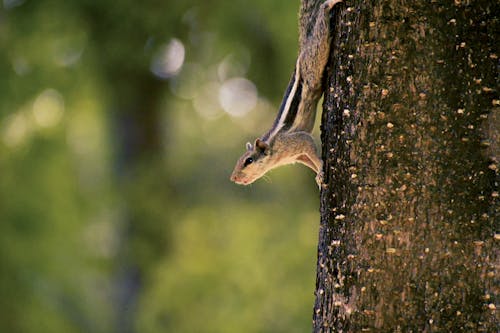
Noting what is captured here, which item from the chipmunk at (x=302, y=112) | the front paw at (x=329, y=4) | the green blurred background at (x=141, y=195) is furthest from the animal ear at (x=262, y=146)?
the green blurred background at (x=141, y=195)

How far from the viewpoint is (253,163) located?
11.6ft

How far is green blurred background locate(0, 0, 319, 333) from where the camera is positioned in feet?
21.9

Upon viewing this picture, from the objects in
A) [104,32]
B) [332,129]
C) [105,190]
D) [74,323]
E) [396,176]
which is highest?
[104,32]

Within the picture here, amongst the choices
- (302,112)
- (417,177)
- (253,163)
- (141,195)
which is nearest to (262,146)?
(253,163)

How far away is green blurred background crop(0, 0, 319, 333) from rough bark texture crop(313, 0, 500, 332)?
13.5 ft

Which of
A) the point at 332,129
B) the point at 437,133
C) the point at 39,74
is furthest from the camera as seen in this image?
the point at 39,74

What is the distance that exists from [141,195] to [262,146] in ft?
15.7

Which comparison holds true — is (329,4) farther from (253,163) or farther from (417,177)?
(253,163)

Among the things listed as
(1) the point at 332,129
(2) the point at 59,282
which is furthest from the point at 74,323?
(1) the point at 332,129

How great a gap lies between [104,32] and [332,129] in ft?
16.6

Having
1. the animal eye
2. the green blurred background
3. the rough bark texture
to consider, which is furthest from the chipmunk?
the green blurred background

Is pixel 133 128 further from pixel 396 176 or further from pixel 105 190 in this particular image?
pixel 396 176

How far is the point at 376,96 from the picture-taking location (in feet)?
7.32

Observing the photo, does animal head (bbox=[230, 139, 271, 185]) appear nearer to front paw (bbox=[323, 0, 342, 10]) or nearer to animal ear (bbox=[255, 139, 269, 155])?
animal ear (bbox=[255, 139, 269, 155])
